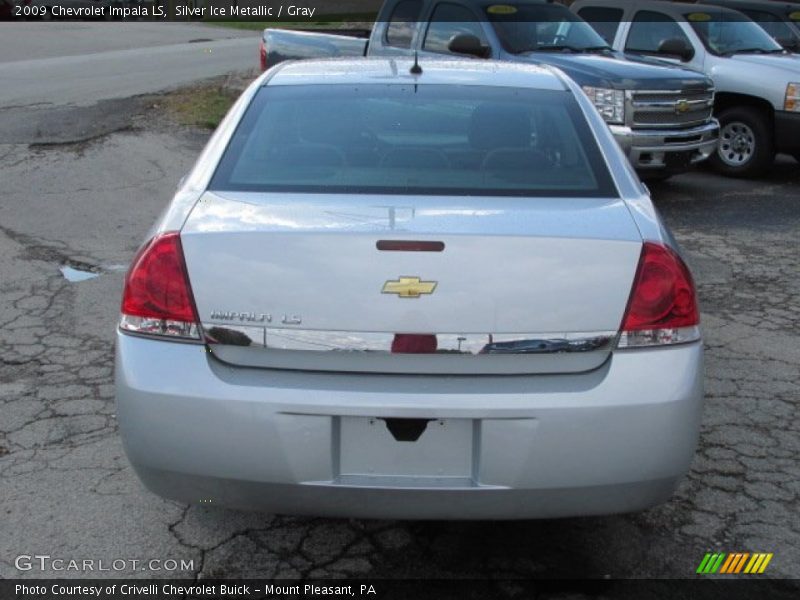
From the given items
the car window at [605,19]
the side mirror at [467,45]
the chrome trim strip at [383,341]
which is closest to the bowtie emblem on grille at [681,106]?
the side mirror at [467,45]

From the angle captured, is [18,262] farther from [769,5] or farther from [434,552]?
[769,5]

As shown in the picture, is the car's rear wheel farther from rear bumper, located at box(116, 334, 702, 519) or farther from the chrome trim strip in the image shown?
the chrome trim strip

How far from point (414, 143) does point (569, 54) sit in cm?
691

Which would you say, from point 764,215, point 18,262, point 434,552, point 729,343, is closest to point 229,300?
point 434,552

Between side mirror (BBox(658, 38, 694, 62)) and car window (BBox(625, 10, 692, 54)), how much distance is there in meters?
0.14

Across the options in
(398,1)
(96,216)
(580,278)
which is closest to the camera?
(580,278)

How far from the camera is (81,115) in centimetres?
1166

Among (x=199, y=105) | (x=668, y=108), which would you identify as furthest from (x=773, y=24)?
(x=199, y=105)

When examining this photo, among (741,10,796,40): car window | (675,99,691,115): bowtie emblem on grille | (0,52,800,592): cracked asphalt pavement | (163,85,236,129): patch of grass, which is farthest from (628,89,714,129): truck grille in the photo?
(163,85,236,129): patch of grass

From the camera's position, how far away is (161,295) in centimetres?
307

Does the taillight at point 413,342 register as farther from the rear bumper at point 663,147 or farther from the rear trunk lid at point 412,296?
the rear bumper at point 663,147

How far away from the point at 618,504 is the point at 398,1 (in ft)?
30.3

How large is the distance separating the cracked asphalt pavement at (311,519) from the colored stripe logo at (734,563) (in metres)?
0.04

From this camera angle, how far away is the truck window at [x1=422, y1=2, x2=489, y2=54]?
34.7ft
